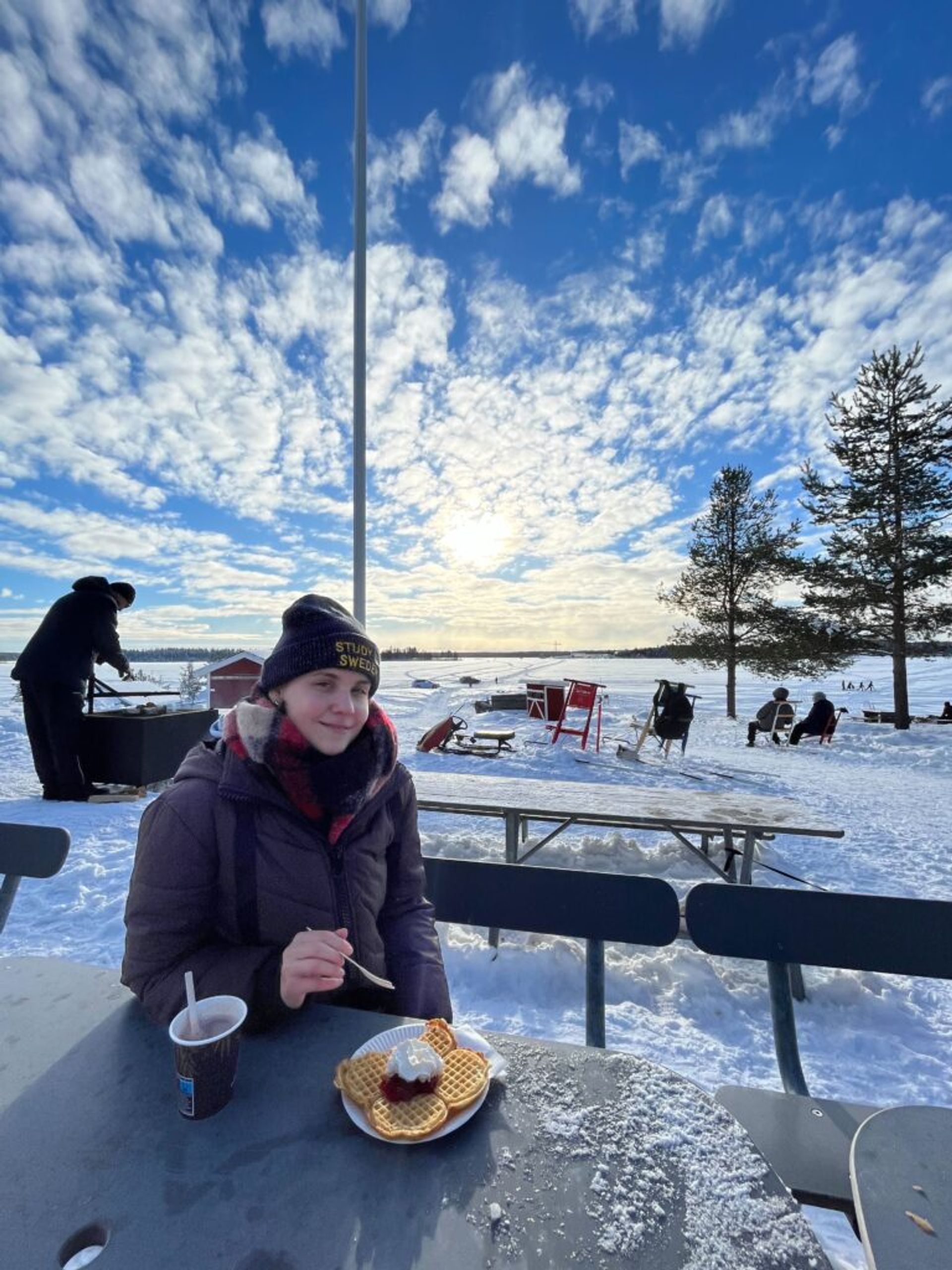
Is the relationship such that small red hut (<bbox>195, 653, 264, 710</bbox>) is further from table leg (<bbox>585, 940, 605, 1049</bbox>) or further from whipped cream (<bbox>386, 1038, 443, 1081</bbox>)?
whipped cream (<bbox>386, 1038, 443, 1081</bbox>)

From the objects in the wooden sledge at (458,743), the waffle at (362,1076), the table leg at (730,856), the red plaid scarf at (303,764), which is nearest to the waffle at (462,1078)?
the waffle at (362,1076)

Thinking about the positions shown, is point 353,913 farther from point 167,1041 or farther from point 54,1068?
point 54,1068

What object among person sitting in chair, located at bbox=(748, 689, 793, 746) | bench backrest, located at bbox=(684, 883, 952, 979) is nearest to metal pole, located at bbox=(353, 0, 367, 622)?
bench backrest, located at bbox=(684, 883, 952, 979)

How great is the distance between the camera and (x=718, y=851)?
5.00m

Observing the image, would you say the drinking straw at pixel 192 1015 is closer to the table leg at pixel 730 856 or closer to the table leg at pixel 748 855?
the table leg at pixel 748 855

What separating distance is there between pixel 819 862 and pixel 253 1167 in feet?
17.5

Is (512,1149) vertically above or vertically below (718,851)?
above

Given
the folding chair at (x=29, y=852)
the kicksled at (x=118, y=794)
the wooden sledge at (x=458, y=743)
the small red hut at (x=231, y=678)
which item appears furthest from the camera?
the small red hut at (x=231, y=678)

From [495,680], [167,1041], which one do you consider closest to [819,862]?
[167,1041]

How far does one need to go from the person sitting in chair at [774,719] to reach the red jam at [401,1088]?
13086 mm

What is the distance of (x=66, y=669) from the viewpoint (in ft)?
18.5

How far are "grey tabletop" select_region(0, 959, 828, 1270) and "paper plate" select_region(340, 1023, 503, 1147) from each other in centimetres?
2

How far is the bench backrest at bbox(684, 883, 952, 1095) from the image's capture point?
1809 mm

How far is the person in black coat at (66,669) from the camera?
18.4 feet
